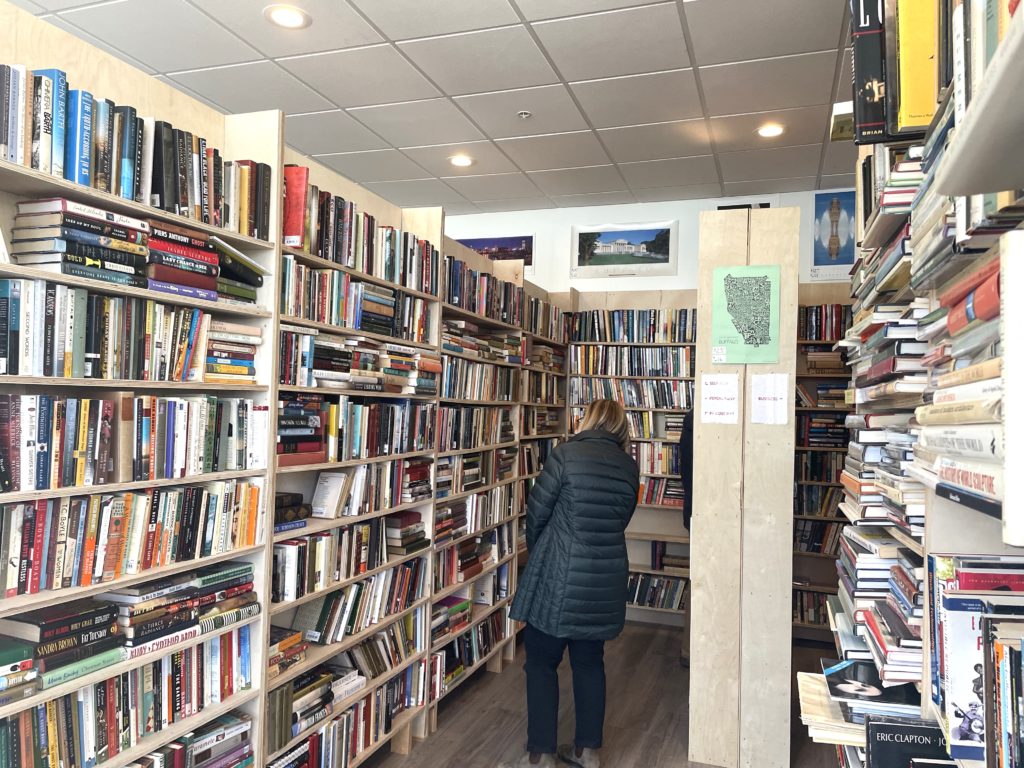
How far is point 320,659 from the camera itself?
2617mm

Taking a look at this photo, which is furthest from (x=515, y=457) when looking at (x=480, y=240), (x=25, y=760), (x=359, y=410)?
(x=25, y=760)

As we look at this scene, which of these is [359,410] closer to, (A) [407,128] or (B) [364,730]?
(B) [364,730]

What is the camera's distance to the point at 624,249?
5.84 m

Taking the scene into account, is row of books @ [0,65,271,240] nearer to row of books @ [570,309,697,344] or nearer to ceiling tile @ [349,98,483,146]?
ceiling tile @ [349,98,483,146]

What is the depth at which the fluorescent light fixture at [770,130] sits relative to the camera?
13.6 ft

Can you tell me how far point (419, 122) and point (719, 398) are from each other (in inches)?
94.2

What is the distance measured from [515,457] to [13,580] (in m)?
3.24

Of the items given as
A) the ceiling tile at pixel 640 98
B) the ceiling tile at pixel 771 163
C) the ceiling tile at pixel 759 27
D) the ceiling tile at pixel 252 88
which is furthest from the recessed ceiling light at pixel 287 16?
the ceiling tile at pixel 771 163

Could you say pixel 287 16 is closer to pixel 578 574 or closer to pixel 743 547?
pixel 578 574

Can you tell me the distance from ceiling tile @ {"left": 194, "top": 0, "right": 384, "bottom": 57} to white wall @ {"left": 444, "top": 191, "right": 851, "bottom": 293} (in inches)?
116

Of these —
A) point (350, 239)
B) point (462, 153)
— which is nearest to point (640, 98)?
point (462, 153)

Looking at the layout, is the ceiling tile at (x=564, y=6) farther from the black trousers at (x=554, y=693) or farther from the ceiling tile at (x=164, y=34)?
the black trousers at (x=554, y=693)

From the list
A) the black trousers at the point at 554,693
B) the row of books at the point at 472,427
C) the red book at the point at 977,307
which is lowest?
the black trousers at the point at 554,693

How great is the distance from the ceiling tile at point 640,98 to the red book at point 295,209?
178 centimetres
